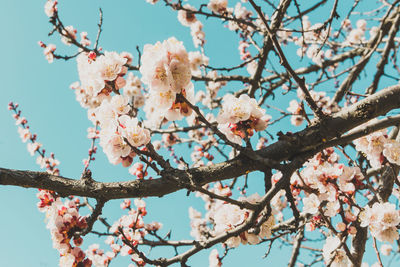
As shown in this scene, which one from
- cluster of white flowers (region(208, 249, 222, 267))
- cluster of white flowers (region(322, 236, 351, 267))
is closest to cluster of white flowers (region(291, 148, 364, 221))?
cluster of white flowers (region(322, 236, 351, 267))

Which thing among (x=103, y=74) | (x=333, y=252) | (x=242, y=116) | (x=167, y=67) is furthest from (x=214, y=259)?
(x=167, y=67)

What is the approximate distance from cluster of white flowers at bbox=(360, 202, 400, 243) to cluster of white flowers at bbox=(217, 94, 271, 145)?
3.60 feet

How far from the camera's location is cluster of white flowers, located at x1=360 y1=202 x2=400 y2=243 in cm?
194

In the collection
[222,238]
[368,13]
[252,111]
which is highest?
[368,13]

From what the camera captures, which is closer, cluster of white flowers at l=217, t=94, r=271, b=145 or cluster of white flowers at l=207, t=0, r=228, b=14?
cluster of white flowers at l=217, t=94, r=271, b=145

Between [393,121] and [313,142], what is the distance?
62 centimetres

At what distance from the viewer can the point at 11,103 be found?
5047 millimetres

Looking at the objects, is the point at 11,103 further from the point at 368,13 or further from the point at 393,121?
the point at 368,13

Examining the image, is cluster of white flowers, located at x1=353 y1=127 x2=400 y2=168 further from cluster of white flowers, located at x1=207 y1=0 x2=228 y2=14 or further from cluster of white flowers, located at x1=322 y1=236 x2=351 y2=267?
cluster of white flowers, located at x1=207 y1=0 x2=228 y2=14

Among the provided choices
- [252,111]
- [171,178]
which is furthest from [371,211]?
[171,178]

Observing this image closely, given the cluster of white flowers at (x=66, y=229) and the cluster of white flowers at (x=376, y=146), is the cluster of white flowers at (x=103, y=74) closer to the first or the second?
the cluster of white flowers at (x=66, y=229)

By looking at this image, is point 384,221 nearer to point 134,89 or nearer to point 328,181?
point 328,181

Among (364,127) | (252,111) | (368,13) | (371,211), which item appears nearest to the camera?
(252,111)

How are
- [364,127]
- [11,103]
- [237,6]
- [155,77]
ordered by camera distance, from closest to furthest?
1. [155,77]
2. [364,127]
3. [11,103]
4. [237,6]
